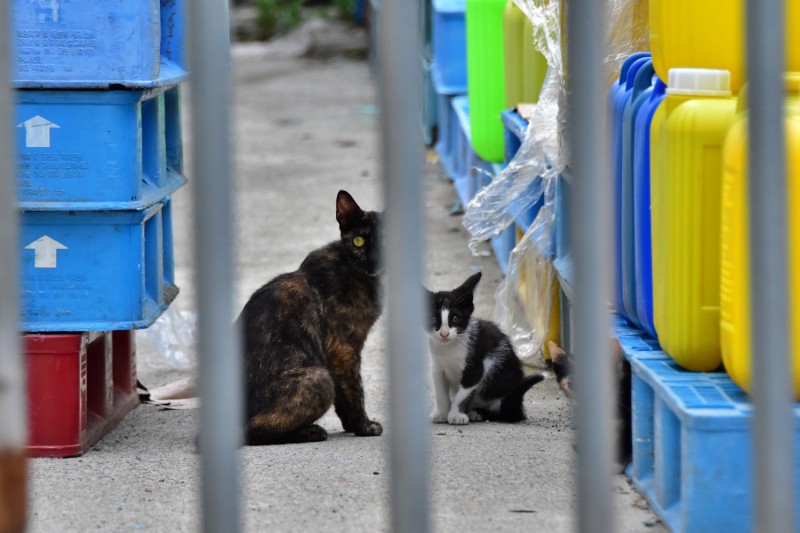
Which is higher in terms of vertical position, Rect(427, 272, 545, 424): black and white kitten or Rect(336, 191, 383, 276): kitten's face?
Rect(336, 191, 383, 276): kitten's face

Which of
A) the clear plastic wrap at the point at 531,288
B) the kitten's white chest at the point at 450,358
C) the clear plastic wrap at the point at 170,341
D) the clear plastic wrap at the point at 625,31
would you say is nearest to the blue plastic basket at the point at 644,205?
the clear plastic wrap at the point at 625,31

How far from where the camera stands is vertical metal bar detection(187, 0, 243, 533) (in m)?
1.23

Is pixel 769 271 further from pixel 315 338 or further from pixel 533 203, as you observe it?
pixel 533 203

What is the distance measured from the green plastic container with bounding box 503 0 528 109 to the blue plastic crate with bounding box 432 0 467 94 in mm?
2092

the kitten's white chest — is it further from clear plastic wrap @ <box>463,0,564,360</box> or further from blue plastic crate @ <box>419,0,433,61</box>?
blue plastic crate @ <box>419,0,433,61</box>

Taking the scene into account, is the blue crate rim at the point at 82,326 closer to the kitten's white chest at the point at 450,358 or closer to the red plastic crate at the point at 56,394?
the red plastic crate at the point at 56,394

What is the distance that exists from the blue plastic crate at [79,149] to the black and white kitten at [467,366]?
1.01m

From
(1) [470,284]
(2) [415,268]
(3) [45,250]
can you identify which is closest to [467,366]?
(1) [470,284]

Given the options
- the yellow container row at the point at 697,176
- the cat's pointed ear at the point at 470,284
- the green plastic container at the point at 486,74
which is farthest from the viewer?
the green plastic container at the point at 486,74

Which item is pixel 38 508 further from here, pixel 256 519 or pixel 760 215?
pixel 760 215

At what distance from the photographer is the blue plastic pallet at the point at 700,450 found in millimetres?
2139

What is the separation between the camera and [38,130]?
10.0 ft

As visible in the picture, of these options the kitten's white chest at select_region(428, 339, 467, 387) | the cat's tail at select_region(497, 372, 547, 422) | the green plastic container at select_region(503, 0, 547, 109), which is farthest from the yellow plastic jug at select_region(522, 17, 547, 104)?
the cat's tail at select_region(497, 372, 547, 422)

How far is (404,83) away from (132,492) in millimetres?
1772
